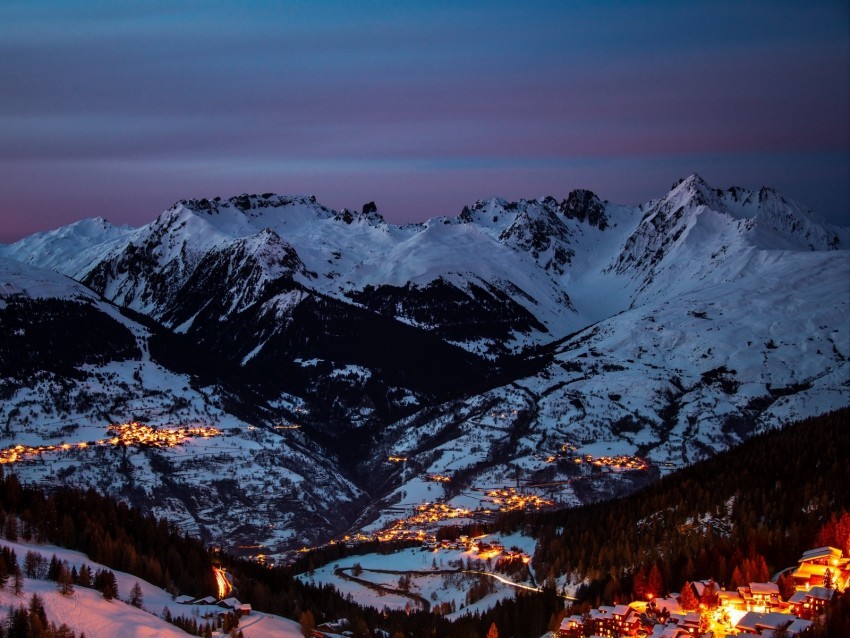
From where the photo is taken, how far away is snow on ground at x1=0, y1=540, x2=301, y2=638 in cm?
10406

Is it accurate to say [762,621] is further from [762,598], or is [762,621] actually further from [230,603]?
[230,603]

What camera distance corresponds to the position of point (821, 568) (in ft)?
356

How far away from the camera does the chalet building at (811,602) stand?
95688 mm

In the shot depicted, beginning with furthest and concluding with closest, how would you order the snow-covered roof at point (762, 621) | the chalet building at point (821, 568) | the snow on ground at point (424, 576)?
the snow on ground at point (424, 576)
the chalet building at point (821, 568)
the snow-covered roof at point (762, 621)

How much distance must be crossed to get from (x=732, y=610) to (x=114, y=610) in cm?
6089

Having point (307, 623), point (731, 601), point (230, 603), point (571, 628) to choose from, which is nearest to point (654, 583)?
point (571, 628)

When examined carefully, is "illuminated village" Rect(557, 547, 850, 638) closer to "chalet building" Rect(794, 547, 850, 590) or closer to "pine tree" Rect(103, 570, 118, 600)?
"chalet building" Rect(794, 547, 850, 590)

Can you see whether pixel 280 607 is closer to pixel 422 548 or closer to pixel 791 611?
pixel 422 548

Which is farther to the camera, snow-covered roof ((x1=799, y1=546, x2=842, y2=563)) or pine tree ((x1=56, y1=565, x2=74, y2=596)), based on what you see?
pine tree ((x1=56, y1=565, x2=74, y2=596))

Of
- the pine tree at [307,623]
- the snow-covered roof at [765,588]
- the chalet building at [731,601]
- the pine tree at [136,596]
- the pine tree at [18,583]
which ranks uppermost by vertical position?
the snow-covered roof at [765,588]

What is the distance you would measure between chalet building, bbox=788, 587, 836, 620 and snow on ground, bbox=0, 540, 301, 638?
2174 inches

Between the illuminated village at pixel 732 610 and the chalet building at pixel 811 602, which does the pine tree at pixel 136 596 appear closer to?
the illuminated village at pixel 732 610

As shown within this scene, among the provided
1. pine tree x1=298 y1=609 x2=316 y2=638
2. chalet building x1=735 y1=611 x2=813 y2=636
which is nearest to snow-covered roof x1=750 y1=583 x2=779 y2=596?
chalet building x1=735 y1=611 x2=813 y2=636

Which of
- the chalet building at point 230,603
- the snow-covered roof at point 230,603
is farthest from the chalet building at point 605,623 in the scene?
the snow-covered roof at point 230,603
